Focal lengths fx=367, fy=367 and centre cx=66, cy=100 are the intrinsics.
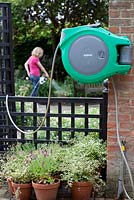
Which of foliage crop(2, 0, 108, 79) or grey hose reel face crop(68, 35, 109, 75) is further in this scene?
foliage crop(2, 0, 108, 79)

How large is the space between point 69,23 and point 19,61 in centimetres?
293

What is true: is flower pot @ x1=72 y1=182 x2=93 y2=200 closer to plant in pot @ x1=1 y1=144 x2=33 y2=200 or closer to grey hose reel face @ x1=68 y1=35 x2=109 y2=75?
plant in pot @ x1=1 y1=144 x2=33 y2=200

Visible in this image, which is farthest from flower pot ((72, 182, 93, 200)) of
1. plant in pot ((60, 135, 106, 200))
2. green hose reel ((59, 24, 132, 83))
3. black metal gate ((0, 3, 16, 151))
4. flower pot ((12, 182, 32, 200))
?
black metal gate ((0, 3, 16, 151))

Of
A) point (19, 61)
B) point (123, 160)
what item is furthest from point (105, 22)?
point (123, 160)

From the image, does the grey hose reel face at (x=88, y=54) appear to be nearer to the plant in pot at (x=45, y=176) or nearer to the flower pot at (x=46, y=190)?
the plant in pot at (x=45, y=176)

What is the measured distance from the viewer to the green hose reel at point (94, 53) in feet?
10.3

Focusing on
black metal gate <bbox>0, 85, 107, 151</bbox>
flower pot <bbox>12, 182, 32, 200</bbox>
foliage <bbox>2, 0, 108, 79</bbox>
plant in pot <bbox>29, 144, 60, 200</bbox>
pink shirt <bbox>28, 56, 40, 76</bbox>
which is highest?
foliage <bbox>2, 0, 108, 79</bbox>

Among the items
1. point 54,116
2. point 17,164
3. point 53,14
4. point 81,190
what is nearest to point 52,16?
point 53,14

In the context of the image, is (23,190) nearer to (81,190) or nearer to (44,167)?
(44,167)

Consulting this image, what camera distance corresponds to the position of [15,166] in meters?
3.69

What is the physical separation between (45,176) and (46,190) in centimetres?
13

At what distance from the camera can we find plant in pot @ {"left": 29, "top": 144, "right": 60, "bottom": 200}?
3.41 metres

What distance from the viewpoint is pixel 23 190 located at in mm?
3533

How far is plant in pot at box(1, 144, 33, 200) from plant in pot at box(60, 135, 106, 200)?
349mm
